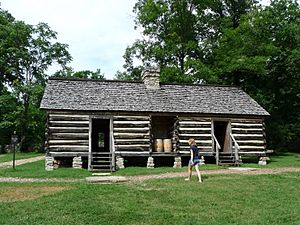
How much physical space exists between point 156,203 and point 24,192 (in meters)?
4.68

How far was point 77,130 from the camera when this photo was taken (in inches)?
850

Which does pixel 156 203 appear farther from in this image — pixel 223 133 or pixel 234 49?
pixel 234 49

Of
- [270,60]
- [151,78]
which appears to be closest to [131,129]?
[151,78]

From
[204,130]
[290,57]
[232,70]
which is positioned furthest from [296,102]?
[204,130]

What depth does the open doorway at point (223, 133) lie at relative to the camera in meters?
24.6

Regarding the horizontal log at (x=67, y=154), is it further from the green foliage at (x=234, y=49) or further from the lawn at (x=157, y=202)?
the green foliage at (x=234, y=49)

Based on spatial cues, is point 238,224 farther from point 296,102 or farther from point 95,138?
point 296,102

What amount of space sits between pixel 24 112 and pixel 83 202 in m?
33.0

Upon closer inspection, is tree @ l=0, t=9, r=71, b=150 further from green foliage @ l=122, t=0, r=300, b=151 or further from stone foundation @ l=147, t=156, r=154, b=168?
stone foundation @ l=147, t=156, r=154, b=168

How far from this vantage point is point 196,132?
77.4 ft

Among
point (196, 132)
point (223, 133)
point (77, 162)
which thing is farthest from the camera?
point (223, 133)

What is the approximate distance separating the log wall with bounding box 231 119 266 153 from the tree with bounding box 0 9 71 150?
23.6m

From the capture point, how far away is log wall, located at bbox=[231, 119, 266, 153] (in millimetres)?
24234

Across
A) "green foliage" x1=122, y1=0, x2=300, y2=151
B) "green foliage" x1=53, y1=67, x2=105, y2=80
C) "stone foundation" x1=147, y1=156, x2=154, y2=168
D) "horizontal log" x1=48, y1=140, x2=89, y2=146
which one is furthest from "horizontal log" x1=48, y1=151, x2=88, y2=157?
"green foliage" x1=53, y1=67, x2=105, y2=80
